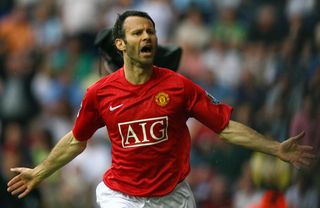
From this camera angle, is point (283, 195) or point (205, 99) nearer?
point (205, 99)

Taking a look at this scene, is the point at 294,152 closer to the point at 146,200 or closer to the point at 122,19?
the point at 146,200

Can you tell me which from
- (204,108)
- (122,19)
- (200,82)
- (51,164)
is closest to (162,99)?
(204,108)

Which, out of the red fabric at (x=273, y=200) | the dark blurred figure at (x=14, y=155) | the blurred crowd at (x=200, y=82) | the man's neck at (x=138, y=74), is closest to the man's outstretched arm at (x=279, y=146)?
the man's neck at (x=138, y=74)

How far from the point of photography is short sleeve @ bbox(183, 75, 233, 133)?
652 centimetres

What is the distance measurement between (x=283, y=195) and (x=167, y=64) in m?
1.64

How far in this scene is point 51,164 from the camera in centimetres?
691

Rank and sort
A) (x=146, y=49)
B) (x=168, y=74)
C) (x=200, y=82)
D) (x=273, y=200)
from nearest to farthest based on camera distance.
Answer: (x=146, y=49) < (x=168, y=74) < (x=273, y=200) < (x=200, y=82)

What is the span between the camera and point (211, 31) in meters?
11.7

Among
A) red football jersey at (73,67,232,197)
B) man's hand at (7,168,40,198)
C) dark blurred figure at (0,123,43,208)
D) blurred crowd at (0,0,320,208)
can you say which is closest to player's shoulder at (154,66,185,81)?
red football jersey at (73,67,232,197)

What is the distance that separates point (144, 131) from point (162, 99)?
229 millimetres

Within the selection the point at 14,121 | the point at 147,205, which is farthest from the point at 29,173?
the point at 14,121

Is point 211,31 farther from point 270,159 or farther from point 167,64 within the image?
point 167,64

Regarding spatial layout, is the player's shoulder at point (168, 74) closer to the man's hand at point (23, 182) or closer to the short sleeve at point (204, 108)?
the short sleeve at point (204, 108)

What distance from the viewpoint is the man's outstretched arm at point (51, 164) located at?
22.5 ft
